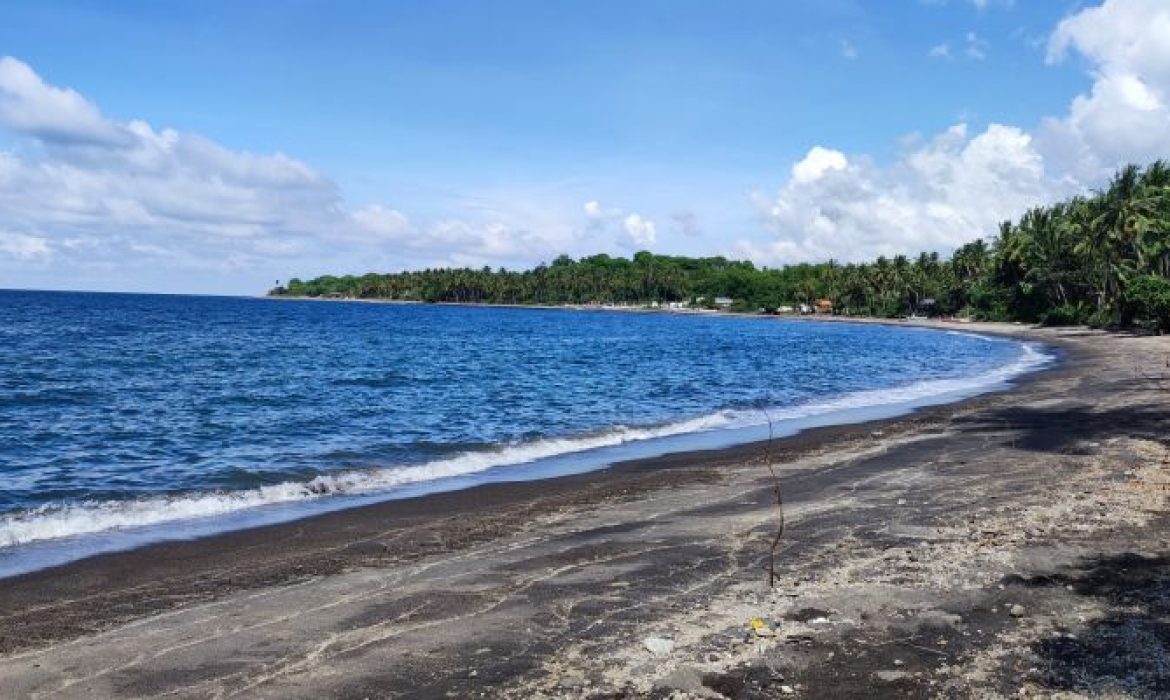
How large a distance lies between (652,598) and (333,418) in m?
20.6

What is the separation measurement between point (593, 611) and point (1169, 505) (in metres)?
8.62

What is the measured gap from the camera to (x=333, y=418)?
27.6m

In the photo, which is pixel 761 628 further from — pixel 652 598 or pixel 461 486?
pixel 461 486

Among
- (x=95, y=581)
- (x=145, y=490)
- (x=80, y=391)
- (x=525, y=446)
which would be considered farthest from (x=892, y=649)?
(x=80, y=391)

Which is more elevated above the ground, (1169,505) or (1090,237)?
(1090,237)

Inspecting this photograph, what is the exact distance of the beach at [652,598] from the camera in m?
6.89

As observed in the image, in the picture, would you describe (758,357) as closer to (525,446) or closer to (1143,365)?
(1143,365)

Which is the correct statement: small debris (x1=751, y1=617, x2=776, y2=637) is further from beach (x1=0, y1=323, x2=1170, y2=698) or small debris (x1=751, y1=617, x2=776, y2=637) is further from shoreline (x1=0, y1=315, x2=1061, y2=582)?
shoreline (x1=0, y1=315, x2=1061, y2=582)

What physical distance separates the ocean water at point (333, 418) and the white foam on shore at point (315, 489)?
0.05 metres

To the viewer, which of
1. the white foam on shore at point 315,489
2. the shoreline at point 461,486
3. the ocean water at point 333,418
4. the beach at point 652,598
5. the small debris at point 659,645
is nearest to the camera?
the beach at point 652,598

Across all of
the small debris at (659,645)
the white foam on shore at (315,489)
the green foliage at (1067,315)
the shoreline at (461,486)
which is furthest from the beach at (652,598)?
Result: the green foliage at (1067,315)

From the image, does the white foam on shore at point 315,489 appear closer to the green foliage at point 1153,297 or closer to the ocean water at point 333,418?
the ocean water at point 333,418

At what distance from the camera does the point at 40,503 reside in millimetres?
15461

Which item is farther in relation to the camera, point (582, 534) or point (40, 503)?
point (40, 503)
